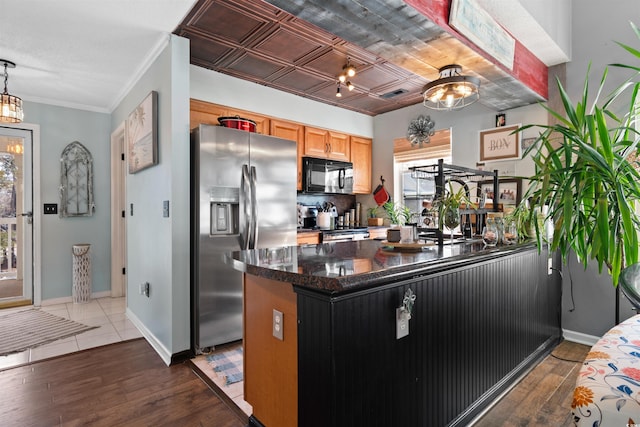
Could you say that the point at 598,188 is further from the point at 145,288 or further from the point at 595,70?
the point at 145,288

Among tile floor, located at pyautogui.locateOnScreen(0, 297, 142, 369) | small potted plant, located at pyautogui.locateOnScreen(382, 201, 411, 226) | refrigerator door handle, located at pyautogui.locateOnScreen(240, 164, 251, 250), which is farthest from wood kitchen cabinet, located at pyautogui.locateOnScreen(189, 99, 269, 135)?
small potted plant, located at pyautogui.locateOnScreen(382, 201, 411, 226)

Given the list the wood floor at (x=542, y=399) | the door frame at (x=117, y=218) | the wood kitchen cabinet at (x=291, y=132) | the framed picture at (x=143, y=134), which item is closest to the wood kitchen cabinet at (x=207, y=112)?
the wood kitchen cabinet at (x=291, y=132)

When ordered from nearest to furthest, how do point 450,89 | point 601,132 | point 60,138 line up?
point 601,132, point 450,89, point 60,138

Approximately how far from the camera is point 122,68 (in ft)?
10.3

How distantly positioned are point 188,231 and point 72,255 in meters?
2.66

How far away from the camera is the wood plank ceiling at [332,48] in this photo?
1793mm

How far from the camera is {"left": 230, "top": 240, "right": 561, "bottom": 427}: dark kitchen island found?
1206mm

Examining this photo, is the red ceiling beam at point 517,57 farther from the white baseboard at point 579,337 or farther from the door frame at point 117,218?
the door frame at point 117,218

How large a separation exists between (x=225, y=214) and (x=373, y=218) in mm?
2595

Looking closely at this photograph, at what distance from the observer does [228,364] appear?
8.17 ft

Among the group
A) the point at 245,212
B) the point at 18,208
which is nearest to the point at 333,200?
the point at 245,212

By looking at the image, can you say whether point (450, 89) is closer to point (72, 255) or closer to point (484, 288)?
point (484, 288)

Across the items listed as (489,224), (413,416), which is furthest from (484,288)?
(413,416)

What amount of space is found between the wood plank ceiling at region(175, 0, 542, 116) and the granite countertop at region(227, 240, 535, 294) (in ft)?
4.05
